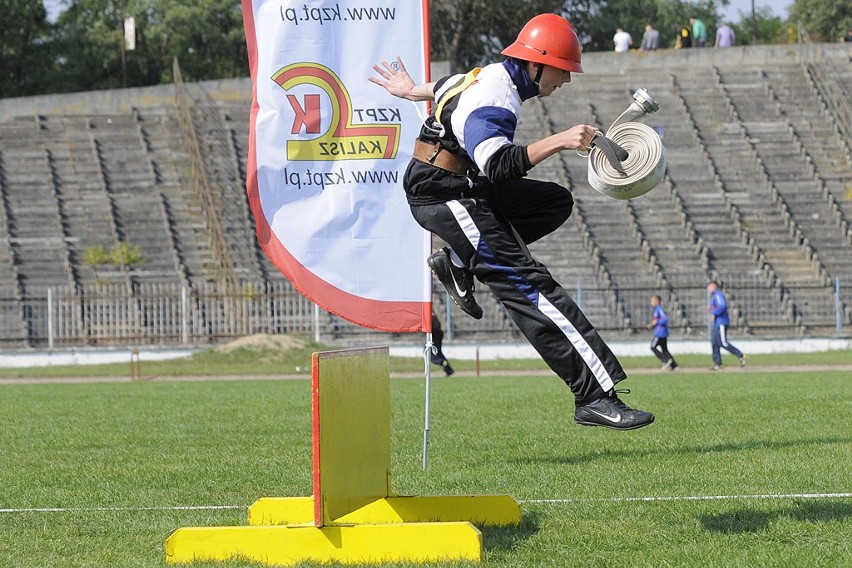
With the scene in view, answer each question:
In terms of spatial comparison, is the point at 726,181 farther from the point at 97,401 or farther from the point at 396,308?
the point at 396,308

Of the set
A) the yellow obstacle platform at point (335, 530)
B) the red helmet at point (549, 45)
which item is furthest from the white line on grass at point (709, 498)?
the red helmet at point (549, 45)

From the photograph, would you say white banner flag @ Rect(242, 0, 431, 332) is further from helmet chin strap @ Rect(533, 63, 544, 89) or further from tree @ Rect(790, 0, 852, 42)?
tree @ Rect(790, 0, 852, 42)

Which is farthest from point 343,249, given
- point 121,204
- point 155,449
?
point 121,204

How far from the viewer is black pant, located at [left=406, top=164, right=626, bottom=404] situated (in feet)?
22.4

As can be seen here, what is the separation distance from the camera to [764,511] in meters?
7.14

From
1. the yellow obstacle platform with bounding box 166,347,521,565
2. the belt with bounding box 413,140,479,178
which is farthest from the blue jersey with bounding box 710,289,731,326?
the yellow obstacle platform with bounding box 166,347,521,565

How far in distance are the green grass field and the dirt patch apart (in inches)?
517

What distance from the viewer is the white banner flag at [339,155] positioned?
10570mm

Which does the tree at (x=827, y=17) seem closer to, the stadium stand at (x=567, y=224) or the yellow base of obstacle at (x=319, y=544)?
the stadium stand at (x=567, y=224)

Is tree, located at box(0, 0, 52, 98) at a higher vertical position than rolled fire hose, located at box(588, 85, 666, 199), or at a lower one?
higher

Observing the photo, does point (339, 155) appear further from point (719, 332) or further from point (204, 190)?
point (204, 190)

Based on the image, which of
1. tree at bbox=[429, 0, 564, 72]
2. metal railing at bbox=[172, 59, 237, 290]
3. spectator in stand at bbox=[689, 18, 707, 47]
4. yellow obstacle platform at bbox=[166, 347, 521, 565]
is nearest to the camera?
yellow obstacle platform at bbox=[166, 347, 521, 565]

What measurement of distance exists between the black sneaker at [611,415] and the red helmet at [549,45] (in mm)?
1783

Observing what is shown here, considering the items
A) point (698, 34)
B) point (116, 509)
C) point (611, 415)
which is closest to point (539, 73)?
point (611, 415)
